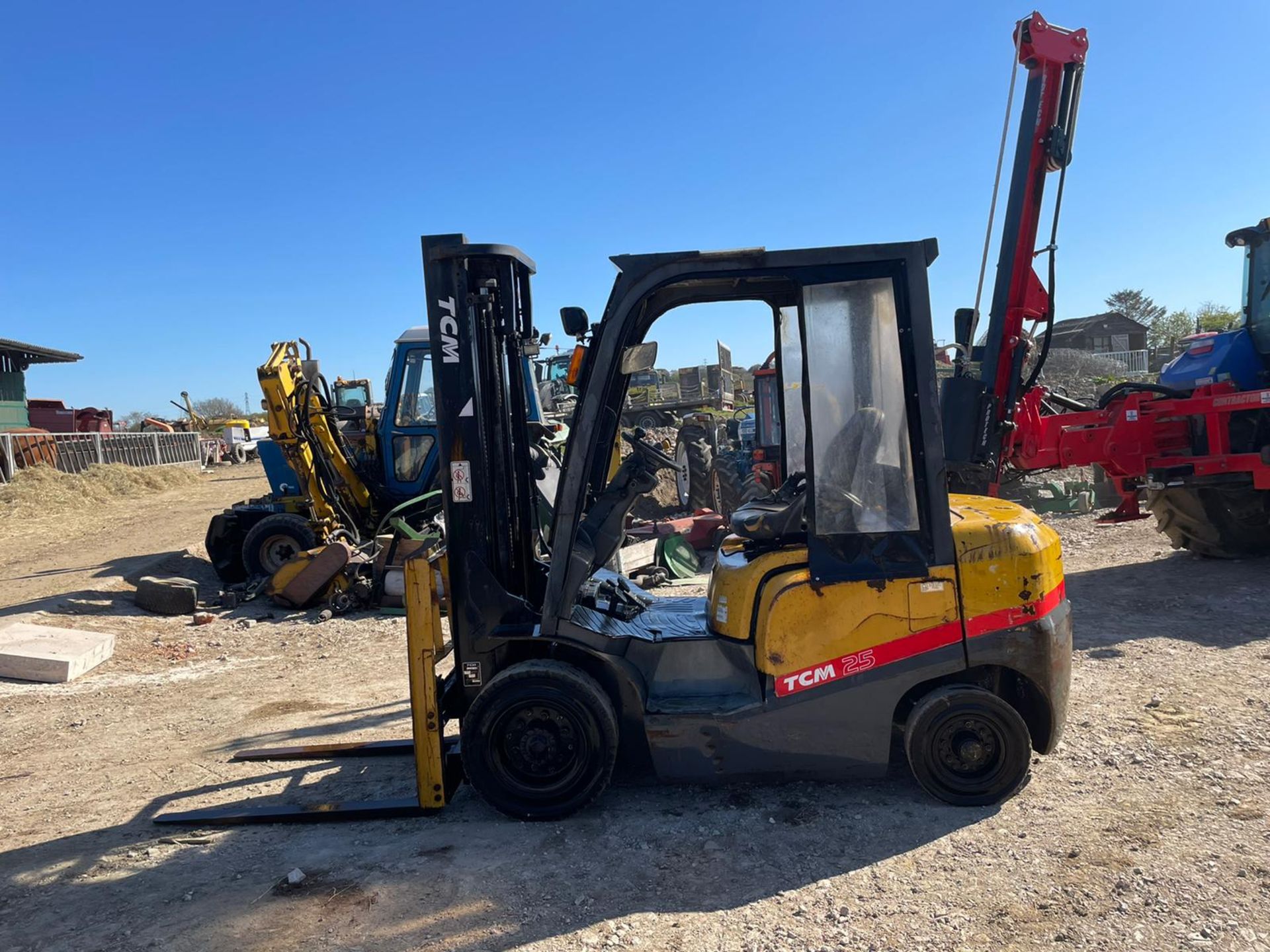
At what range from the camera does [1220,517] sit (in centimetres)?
833

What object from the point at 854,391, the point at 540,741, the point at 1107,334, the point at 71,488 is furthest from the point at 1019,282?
the point at 1107,334

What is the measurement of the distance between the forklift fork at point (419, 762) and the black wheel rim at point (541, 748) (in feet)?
1.06

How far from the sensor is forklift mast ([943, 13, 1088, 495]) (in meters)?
7.03

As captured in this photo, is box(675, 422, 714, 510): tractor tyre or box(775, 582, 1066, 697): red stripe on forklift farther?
box(675, 422, 714, 510): tractor tyre

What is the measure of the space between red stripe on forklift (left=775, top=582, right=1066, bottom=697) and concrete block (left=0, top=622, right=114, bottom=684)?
616 cm

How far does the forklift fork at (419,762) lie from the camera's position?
3809 millimetres

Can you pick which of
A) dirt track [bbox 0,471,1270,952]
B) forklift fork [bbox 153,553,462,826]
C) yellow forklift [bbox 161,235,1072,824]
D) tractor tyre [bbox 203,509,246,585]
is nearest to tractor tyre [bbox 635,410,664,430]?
tractor tyre [bbox 203,509,246,585]

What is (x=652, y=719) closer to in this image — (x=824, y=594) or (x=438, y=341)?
(x=824, y=594)

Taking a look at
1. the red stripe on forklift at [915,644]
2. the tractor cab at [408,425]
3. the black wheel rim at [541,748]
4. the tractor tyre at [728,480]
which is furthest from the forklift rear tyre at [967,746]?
the tractor tyre at [728,480]

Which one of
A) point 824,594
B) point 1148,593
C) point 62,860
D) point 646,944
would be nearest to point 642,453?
point 824,594

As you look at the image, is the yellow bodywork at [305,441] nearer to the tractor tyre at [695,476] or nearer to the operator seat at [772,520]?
the tractor tyre at [695,476]

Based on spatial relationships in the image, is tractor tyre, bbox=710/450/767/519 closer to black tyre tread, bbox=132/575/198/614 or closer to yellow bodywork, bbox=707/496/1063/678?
black tyre tread, bbox=132/575/198/614

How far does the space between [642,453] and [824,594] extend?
1.06 meters

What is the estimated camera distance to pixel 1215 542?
8.38 m
